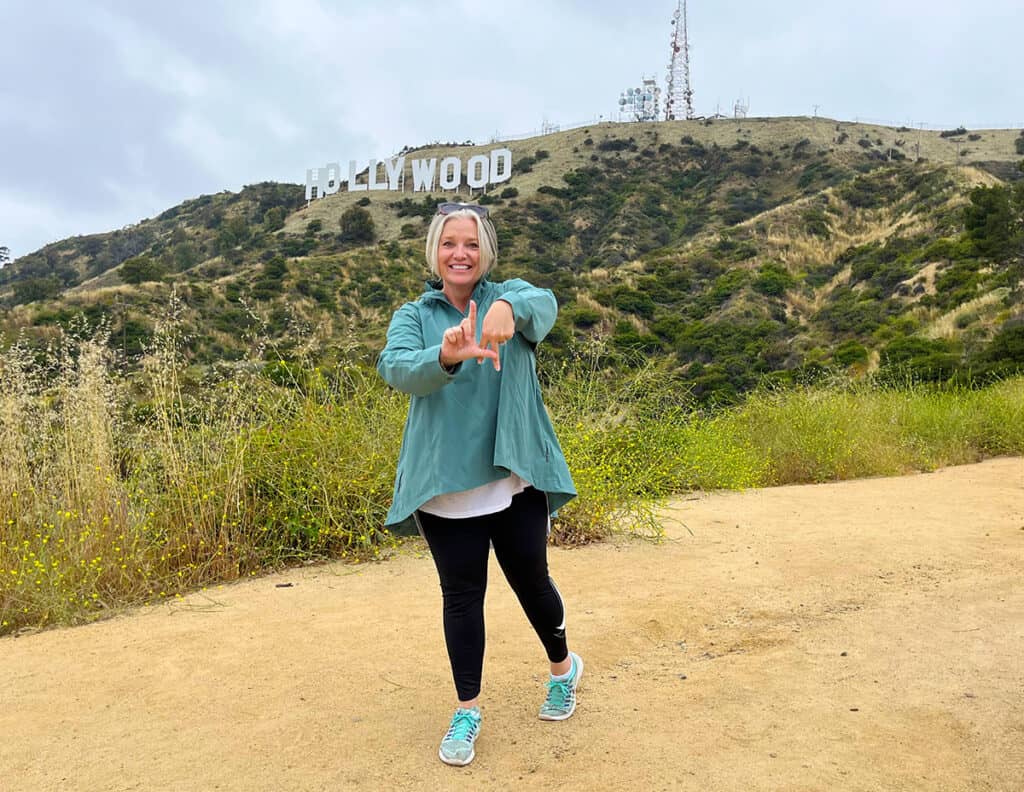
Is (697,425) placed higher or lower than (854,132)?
lower

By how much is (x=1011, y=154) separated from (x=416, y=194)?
37.6 meters

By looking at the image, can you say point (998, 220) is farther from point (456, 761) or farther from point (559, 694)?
point (456, 761)

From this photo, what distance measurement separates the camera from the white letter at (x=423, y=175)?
189 ft

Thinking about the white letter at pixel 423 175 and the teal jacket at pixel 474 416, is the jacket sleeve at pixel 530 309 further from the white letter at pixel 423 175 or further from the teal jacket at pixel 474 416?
the white letter at pixel 423 175

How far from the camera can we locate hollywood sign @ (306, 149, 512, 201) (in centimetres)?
5553

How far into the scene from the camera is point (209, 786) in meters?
2.58

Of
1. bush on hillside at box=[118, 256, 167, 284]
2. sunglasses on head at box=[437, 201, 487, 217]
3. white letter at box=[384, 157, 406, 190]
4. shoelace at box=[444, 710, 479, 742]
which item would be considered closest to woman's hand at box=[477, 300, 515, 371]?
sunglasses on head at box=[437, 201, 487, 217]

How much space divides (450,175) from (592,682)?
58914mm

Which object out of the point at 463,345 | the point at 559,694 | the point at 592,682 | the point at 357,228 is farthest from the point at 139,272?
the point at 463,345

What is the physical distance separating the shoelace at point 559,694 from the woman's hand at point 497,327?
1299 millimetres

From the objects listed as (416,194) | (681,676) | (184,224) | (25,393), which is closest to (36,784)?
(681,676)

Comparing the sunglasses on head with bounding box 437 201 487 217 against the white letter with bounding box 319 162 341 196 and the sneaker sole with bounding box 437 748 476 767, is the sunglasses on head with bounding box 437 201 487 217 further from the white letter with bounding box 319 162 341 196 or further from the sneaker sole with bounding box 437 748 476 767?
Answer: the white letter with bounding box 319 162 341 196

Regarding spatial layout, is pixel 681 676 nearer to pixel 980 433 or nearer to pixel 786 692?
pixel 786 692

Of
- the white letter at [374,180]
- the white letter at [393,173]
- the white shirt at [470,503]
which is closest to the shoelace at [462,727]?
the white shirt at [470,503]
